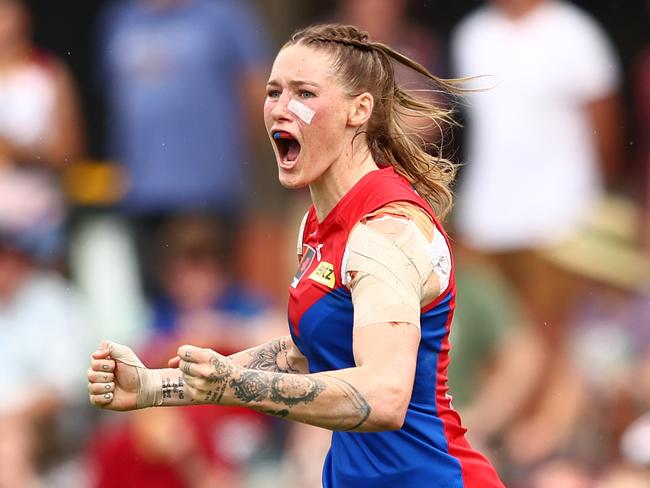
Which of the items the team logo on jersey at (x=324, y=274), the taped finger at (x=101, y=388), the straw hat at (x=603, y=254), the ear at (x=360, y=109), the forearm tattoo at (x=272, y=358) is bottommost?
the straw hat at (x=603, y=254)

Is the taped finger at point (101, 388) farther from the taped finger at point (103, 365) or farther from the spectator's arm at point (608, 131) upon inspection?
the spectator's arm at point (608, 131)

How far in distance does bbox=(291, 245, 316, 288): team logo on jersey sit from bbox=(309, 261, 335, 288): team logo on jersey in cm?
10

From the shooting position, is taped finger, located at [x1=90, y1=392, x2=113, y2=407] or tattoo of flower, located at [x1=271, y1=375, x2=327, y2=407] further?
taped finger, located at [x1=90, y1=392, x2=113, y2=407]

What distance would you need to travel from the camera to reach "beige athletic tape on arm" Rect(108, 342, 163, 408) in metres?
3.89

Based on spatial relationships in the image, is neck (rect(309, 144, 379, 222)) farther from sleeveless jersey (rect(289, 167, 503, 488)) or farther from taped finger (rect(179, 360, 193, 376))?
taped finger (rect(179, 360, 193, 376))

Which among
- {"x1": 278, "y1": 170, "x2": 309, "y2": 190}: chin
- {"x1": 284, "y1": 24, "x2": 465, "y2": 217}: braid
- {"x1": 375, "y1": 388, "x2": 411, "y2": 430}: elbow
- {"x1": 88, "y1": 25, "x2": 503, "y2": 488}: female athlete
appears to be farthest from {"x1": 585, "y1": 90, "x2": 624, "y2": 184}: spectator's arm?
{"x1": 375, "y1": 388, "x2": 411, "y2": 430}: elbow

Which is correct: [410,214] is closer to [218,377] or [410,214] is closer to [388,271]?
[388,271]

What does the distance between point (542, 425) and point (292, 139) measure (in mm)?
4853

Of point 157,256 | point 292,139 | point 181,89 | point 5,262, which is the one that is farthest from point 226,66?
point 292,139

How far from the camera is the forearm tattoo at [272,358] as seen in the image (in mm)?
4613

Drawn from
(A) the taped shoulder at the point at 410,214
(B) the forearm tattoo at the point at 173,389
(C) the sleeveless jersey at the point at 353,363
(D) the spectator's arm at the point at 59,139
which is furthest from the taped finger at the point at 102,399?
(D) the spectator's arm at the point at 59,139

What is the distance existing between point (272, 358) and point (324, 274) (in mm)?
675

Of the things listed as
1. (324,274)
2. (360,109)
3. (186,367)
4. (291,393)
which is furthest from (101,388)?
(360,109)

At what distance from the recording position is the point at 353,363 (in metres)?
4.07
